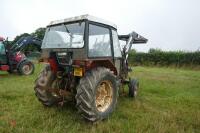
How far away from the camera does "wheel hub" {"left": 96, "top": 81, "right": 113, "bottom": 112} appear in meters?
5.19

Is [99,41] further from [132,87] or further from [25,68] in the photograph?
[25,68]

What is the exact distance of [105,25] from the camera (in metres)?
5.56

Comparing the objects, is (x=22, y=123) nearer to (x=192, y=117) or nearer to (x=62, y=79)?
(x=62, y=79)

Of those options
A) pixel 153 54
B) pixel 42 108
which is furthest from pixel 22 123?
pixel 153 54

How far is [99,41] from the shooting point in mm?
5355

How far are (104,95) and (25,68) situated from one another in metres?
8.87

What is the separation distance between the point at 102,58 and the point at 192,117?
2291mm

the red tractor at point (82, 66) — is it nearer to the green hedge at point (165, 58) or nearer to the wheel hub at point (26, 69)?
the wheel hub at point (26, 69)

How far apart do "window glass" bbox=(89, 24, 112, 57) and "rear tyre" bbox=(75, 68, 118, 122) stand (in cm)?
40

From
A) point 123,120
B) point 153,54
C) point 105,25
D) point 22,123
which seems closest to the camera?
point 22,123

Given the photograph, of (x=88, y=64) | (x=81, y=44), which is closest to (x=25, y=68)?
(x=81, y=44)

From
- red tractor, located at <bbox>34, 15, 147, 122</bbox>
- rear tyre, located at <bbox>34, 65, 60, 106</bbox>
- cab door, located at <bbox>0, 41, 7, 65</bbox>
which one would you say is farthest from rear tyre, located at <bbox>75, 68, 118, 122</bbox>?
cab door, located at <bbox>0, 41, 7, 65</bbox>

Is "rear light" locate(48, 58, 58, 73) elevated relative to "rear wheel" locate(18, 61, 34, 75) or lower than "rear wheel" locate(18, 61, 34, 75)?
elevated

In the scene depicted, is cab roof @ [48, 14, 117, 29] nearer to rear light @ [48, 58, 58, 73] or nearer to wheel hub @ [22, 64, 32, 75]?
rear light @ [48, 58, 58, 73]
